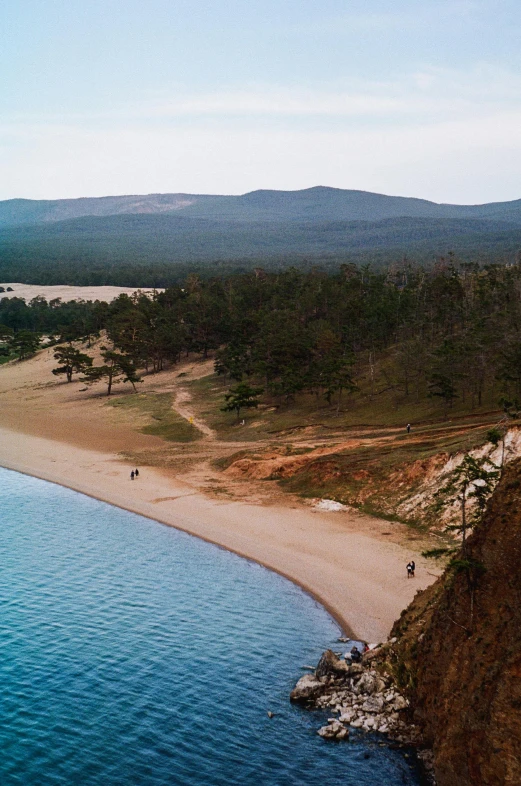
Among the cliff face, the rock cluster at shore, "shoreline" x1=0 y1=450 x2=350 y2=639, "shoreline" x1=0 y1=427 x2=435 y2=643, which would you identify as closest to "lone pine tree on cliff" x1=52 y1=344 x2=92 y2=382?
"shoreline" x1=0 y1=450 x2=350 y2=639

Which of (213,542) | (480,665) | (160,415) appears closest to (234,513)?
(213,542)

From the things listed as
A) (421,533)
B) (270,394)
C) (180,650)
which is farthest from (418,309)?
(180,650)

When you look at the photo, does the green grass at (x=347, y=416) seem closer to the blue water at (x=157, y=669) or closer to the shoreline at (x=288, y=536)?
the shoreline at (x=288, y=536)

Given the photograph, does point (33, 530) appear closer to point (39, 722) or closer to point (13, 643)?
point (13, 643)

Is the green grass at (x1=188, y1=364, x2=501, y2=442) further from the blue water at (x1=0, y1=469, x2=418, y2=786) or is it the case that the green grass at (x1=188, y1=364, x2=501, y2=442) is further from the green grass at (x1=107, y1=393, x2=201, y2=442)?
the blue water at (x1=0, y1=469, x2=418, y2=786)

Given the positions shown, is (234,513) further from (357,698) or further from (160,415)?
(160,415)

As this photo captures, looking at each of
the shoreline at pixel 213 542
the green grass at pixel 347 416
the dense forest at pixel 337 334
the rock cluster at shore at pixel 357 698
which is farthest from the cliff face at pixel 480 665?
the dense forest at pixel 337 334
